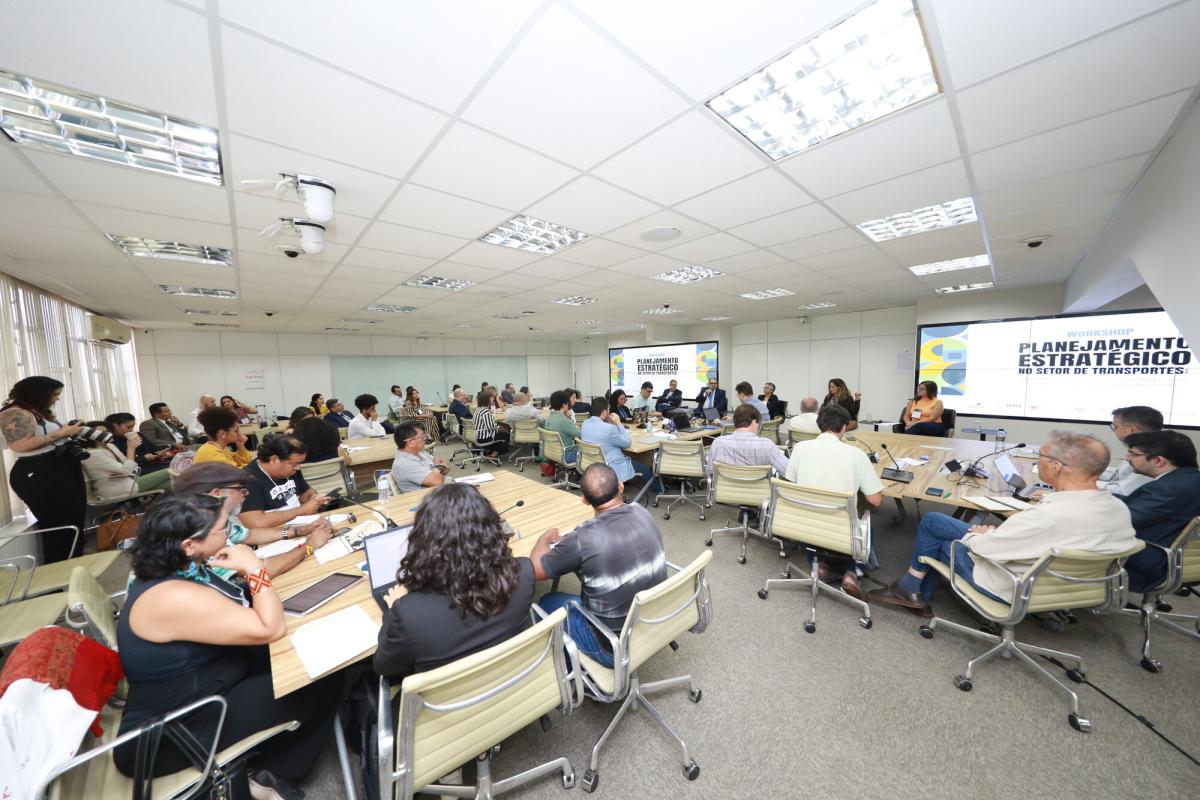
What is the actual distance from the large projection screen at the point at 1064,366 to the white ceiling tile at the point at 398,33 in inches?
272

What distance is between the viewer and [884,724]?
1.77m

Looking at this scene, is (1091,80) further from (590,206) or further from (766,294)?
(766,294)

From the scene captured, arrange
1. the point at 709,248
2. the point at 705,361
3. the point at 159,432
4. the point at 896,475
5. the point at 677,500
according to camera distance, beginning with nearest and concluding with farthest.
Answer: the point at 896,475
the point at 709,248
the point at 677,500
the point at 159,432
the point at 705,361

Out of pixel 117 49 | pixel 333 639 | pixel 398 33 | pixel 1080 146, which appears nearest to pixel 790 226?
pixel 1080 146

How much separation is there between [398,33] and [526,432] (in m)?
5.07

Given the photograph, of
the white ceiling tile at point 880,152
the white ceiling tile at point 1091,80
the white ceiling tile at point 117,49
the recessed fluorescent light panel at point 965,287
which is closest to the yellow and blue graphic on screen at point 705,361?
the recessed fluorescent light panel at point 965,287

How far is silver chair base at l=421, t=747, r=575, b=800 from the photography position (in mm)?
1360

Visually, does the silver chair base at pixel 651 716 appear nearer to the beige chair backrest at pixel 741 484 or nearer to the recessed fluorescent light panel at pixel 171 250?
the beige chair backrest at pixel 741 484

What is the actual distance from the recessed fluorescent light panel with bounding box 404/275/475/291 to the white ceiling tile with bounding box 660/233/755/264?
2.70 m

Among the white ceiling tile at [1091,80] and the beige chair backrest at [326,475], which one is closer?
the white ceiling tile at [1091,80]

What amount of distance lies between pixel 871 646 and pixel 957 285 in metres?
6.02

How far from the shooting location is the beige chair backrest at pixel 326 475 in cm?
336

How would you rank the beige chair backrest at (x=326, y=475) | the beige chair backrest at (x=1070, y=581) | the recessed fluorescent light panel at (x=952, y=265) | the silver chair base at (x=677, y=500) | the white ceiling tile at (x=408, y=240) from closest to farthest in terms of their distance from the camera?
the beige chair backrest at (x=1070, y=581) → the white ceiling tile at (x=408, y=240) → the beige chair backrest at (x=326, y=475) → the silver chair base at (x=677, y=500) → the recessed fluorescent light panel at (x=952, y=265)

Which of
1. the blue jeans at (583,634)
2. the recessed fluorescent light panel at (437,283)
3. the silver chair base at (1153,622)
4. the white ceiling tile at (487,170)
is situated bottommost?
the silver chair base at (1153,622)
